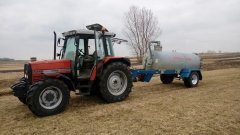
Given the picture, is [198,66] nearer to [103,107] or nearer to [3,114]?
[103,107]

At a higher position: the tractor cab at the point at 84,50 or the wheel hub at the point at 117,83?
the tractor cab at the point at 84,50

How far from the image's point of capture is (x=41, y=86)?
6734 mm

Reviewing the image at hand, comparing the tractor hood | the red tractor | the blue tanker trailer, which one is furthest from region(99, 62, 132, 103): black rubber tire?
the blue tanker trailer

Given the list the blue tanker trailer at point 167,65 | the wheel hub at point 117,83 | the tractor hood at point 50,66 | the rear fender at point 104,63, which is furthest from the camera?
the blue tanker trailer at point 167,65

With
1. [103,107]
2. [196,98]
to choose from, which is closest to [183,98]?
[196,98]

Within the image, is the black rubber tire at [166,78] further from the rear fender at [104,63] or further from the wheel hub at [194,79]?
the rear fender at [104,63]

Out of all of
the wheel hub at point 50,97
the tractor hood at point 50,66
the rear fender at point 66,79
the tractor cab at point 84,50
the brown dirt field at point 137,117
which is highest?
the tractor cab at point 84,50

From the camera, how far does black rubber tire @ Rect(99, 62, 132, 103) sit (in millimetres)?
8094

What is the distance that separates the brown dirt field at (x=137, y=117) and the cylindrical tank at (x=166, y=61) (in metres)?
2.53

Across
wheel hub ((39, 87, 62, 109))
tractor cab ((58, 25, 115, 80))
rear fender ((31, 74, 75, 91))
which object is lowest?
wheel hub ((39, 87, 62, 109))

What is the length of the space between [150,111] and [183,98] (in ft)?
7.52

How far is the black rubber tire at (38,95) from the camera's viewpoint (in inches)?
260

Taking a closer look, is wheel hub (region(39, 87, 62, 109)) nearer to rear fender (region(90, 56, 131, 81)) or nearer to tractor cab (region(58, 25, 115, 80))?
tractor cab (region(58, 25, 115, 80))

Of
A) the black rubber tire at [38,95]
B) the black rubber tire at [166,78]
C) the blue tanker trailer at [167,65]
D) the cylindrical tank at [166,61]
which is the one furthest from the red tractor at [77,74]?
the black rubber tire at [166,78]
